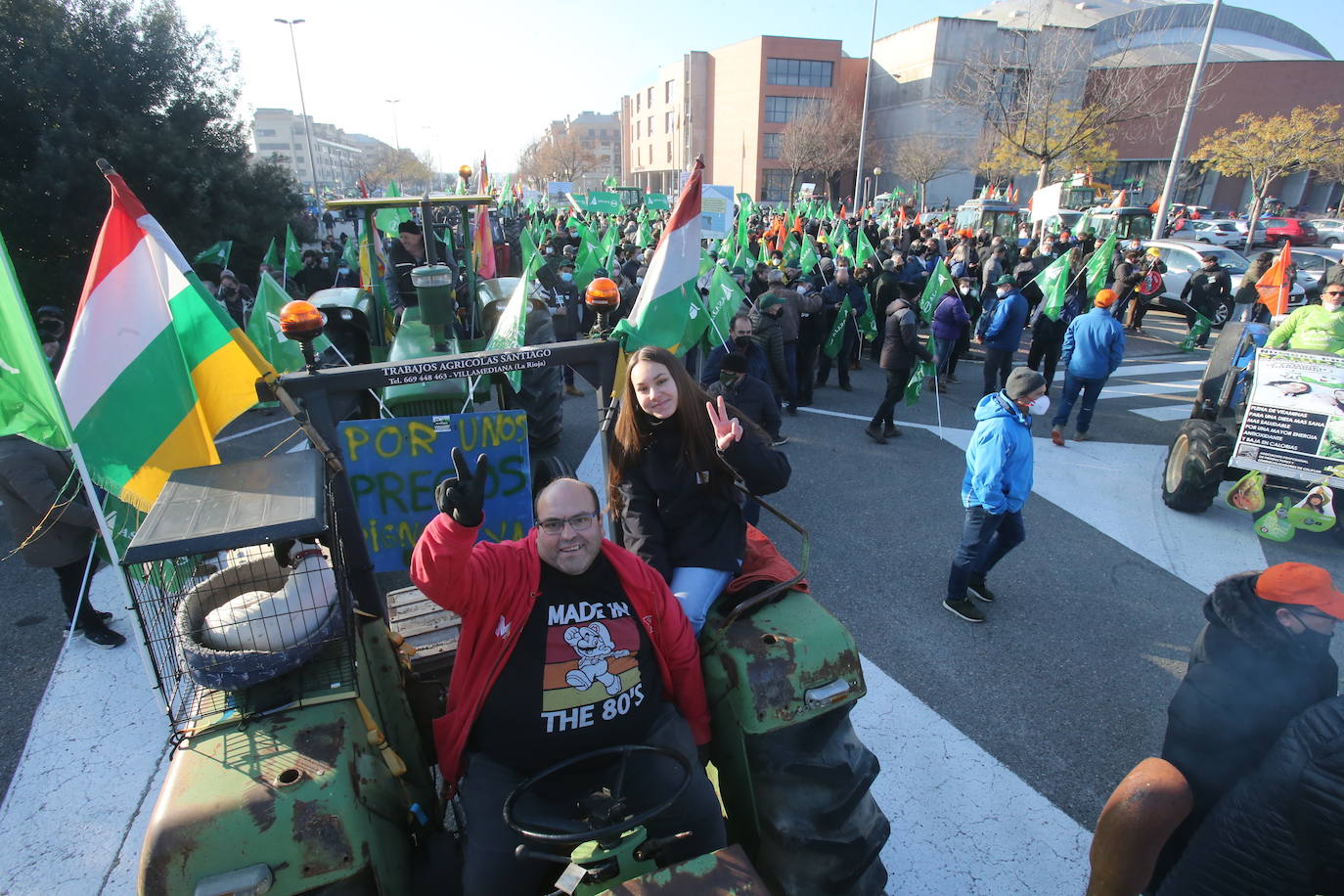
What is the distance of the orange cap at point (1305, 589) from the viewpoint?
6.70 feet

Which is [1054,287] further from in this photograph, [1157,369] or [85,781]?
[85,781]

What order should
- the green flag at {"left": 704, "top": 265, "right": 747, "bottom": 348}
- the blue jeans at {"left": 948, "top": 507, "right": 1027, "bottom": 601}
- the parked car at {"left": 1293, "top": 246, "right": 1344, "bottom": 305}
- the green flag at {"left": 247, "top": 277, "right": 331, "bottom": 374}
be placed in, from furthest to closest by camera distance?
the parked car at {"left": 1293, "top": 246, "right": 1344, "bottom": 305} < the green flag at {"left": 704, "top": 265, "right": 747, "bottom": 348} < the green flag at {"left": 247, "top": 277, "right": 331, "bottom": 374} < the blue jeans at {"left": 948, "top": 507, "right": 1027, "bottom": 601}

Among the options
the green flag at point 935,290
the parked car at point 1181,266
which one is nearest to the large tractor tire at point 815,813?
the green flag at point 935,290

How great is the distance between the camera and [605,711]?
229 cm

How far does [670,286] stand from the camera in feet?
12.1

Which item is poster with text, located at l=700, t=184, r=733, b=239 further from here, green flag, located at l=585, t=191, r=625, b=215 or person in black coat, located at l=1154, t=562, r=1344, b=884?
person in black coat, located at l=1154, t=562, r=1344, b=884

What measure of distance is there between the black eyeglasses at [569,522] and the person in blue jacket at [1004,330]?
736cm

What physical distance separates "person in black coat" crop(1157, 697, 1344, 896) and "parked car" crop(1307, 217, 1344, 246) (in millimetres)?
37703

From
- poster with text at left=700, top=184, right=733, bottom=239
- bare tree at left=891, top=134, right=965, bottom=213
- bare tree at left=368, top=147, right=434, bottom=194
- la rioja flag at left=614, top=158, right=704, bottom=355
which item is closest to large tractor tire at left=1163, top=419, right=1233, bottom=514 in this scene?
la rioja flag at left=614, top=158, right=704, bottom=355

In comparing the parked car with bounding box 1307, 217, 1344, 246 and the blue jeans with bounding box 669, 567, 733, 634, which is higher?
the parked car with bounding box 1307, 217, 1344, 246

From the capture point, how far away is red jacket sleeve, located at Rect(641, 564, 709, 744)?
242cm

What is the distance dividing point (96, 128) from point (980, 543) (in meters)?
14.6

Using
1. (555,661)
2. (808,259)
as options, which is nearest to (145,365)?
(555,661)

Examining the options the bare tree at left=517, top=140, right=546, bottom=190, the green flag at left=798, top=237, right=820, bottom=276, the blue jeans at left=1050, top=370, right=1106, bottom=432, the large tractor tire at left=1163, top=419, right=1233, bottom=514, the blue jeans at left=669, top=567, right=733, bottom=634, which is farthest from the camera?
the bare tree at left=517, top=140, right=546, bottom=190
